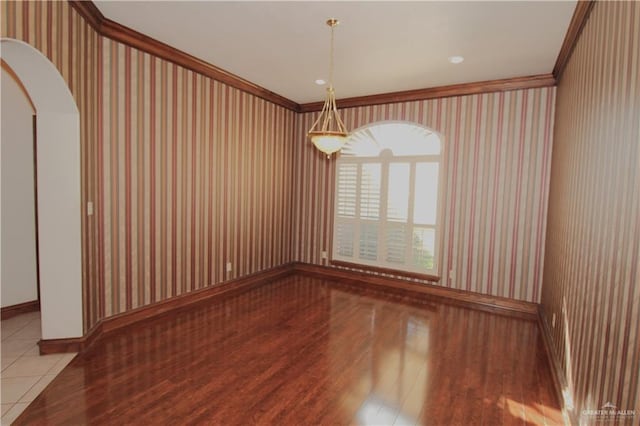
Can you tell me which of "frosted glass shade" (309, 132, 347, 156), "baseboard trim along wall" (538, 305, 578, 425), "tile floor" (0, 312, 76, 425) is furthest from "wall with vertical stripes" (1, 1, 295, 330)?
"baseboard trim along wall" (538, 305, 578, 425)

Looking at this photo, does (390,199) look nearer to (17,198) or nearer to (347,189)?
(347,189)

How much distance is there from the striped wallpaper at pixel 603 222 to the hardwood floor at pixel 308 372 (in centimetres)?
56

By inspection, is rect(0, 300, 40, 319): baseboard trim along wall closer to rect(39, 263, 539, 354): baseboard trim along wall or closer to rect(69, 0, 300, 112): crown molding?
rect(39, 263, 539, 354): baseboard trim along wall

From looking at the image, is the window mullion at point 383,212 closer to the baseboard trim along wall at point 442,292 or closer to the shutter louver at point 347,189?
the baseboard trim along wall at point 442,292

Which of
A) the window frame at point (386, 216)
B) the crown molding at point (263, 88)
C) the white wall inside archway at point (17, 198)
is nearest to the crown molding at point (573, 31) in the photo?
→ the crown molding at point (263, 88)

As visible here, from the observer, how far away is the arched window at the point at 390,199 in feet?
17.1

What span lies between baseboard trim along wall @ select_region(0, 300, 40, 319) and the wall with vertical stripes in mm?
1280

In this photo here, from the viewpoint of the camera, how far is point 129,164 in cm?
369

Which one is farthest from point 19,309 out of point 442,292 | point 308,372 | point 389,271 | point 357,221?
point 442,292

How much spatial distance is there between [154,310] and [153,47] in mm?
2865

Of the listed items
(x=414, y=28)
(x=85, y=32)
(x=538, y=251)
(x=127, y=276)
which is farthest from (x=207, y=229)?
(x=538, y=251)

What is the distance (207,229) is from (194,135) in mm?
1221

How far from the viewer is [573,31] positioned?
9.98 ft

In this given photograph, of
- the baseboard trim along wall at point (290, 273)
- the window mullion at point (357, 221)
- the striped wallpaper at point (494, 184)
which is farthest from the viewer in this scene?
the window mullion at point (357, 221)
